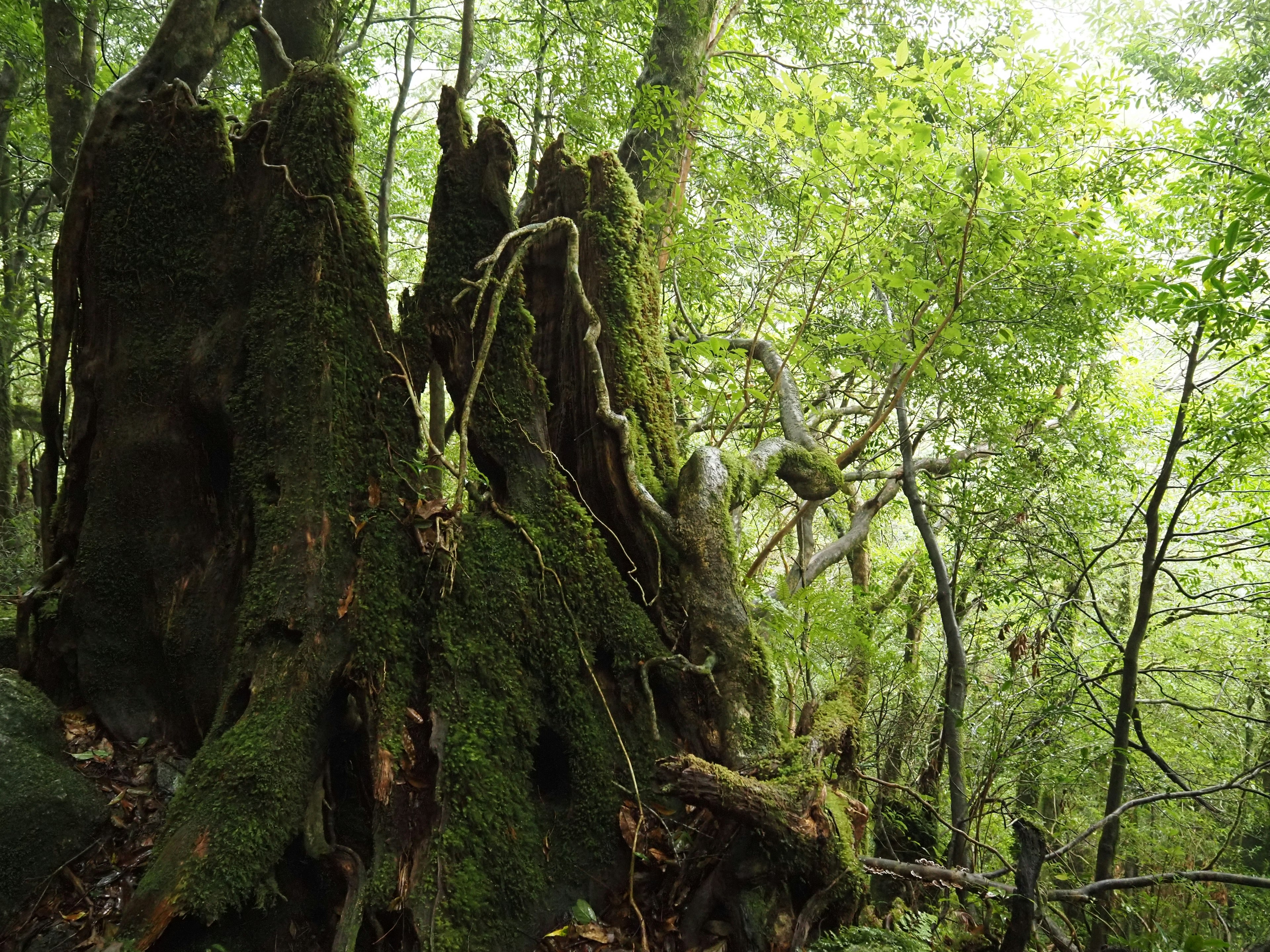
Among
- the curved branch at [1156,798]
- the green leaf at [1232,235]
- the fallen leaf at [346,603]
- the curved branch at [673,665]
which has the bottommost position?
the curved branch at [1156,798]

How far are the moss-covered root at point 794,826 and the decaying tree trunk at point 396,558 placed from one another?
0.04 feet

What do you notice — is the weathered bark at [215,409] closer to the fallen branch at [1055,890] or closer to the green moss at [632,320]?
the green moss at [632,320]

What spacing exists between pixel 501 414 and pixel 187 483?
1.88 m

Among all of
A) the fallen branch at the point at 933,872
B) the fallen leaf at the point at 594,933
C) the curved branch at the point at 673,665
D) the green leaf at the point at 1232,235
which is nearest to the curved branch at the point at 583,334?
the curved branch at the point at 673,665

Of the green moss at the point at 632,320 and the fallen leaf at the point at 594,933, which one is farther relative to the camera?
the green moss at the point at 632,320

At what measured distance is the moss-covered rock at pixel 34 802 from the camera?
130 inches

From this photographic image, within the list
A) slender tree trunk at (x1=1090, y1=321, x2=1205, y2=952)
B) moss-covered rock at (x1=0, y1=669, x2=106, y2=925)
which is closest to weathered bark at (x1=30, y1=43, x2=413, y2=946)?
moss-covered rock at (x1=0, y1=669, x2=106, y2=925)

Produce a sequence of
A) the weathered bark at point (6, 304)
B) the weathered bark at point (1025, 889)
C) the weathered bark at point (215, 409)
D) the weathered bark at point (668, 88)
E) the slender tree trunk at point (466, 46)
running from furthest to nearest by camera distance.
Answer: the weathered bark at point (6, 304), the slender tree trunk at point (466, 46), the weathered bark at point (668, 88), the weathered bark at point (215, 409), the weathered bark at point (1025, 889)

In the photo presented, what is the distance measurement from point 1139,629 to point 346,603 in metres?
4.77

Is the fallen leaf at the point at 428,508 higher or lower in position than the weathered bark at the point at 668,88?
lower

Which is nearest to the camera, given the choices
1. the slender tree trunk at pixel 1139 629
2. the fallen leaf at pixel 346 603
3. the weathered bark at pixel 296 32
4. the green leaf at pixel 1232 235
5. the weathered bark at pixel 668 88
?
the green leaf at pixel 1232 235

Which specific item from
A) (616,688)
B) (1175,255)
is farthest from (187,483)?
(1175,255)

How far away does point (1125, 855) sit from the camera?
11836 millimetres

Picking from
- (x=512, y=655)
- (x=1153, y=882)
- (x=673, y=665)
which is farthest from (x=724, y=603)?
(x=1153, y=882)
